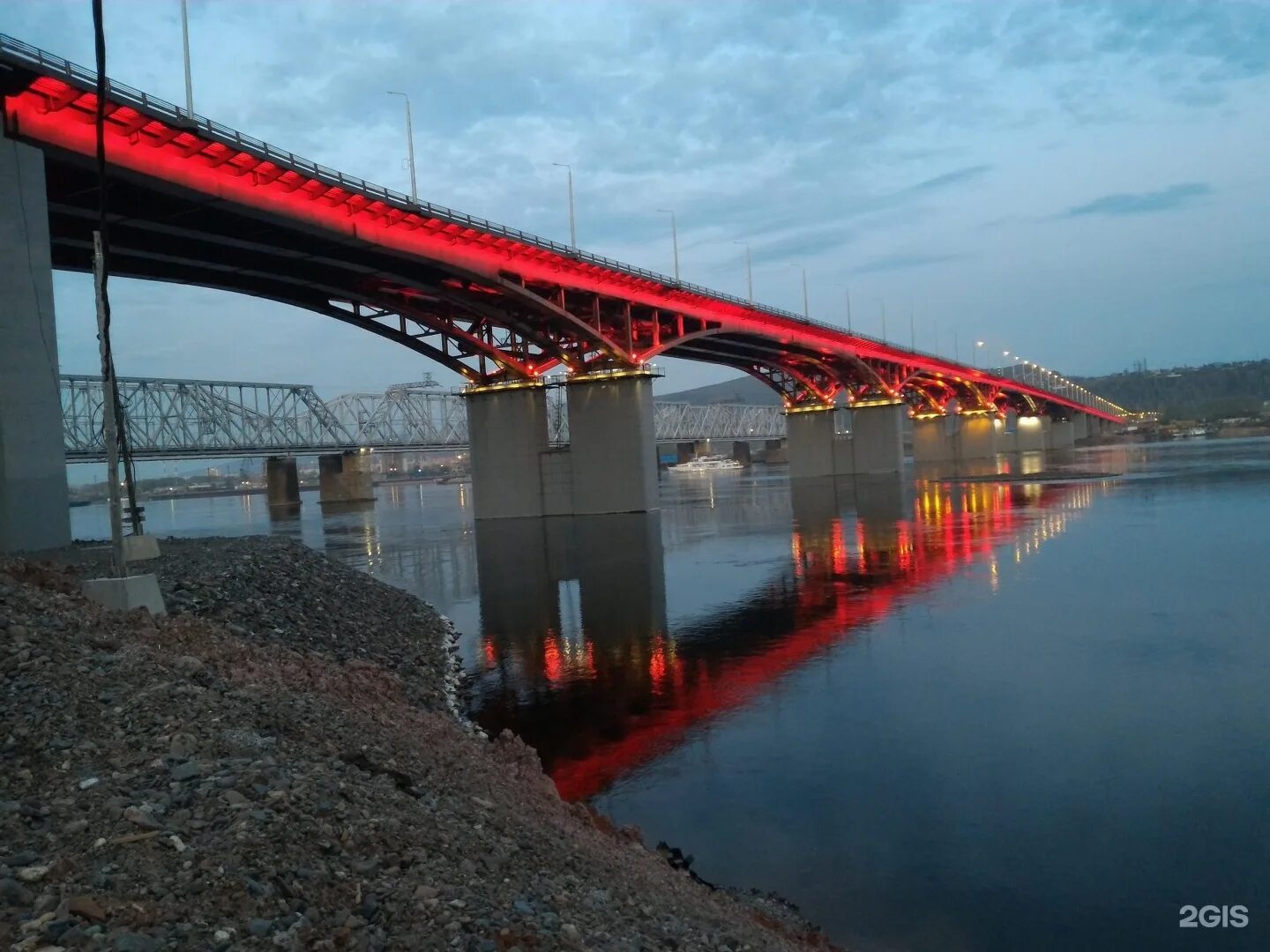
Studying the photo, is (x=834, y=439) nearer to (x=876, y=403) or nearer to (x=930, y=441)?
(x=876, y=403)

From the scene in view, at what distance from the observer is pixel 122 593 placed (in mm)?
14352

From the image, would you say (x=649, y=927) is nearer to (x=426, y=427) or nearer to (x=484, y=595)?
(x=484, y=595)

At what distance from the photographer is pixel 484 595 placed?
30500 millimetres

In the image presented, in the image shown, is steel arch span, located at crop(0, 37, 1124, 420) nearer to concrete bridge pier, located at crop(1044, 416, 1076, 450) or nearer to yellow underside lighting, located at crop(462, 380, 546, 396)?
yellow underside lighting, located at crop(462, 380, 546, 396)

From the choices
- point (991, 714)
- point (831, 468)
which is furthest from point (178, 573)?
point (831, 468)

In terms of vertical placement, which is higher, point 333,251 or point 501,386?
point 333,251

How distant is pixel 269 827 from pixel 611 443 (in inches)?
2057

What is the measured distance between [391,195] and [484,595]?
19114 mm

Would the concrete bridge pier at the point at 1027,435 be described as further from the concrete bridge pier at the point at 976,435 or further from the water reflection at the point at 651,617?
the water reflection at the point at 651,617

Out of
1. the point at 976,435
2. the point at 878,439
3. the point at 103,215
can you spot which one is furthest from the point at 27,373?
the point at 976,435

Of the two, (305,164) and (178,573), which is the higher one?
(305,164)

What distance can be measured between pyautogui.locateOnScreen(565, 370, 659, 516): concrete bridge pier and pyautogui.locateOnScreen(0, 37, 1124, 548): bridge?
11 centimetres

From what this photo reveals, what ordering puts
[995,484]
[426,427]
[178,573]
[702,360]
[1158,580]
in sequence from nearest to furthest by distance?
[178,573]
[1158,580]
[995,484]
[702,360]
[426,427]

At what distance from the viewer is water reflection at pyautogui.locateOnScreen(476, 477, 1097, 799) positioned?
15297 mm
